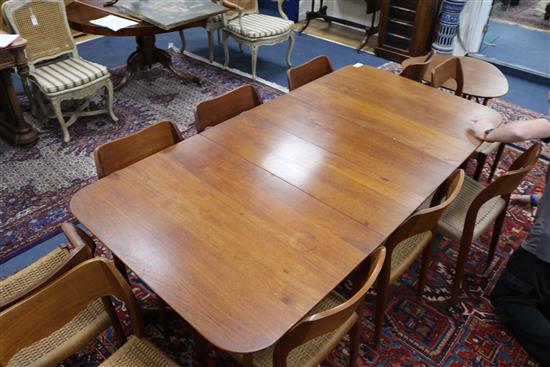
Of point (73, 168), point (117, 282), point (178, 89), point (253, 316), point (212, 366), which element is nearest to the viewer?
point (253, 316)

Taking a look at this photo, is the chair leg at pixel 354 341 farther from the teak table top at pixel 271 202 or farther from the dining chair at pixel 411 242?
the teak table top at pixel 271 202

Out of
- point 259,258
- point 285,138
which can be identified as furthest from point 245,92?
point 259,258

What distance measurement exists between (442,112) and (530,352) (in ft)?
3.77

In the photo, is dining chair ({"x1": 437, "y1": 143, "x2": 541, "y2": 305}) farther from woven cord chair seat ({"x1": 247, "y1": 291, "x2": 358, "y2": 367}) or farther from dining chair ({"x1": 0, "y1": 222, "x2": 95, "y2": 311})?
dining chair ({"x1": 0, "y1": 222, "x2": 95, "y2": 311})

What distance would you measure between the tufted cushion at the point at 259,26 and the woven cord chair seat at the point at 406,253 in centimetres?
272

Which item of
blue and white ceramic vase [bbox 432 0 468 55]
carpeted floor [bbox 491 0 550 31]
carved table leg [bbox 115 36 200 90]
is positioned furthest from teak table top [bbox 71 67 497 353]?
carpeted floor [bbox 491 0 550 31]

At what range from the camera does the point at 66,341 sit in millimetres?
1432

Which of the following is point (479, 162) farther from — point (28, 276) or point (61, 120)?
point (61, 120)

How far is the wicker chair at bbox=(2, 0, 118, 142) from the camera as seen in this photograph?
3029 mm

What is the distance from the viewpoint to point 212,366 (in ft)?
5.99

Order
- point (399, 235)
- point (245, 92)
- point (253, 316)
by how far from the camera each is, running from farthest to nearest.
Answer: point (245, 92)
point (399, 235)
point (253, 316)

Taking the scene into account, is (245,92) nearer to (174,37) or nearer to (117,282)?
(117,282)

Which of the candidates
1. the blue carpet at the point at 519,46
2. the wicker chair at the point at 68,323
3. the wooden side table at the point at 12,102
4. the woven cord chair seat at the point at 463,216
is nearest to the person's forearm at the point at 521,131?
the woven cord chair seat at the point at 463,216

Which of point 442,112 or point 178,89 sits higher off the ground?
point 442,112
